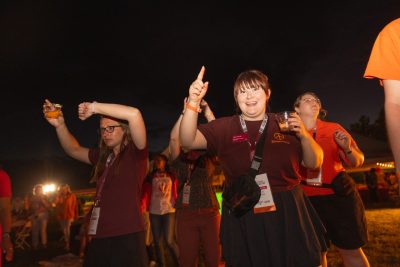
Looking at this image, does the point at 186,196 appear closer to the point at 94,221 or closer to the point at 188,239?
the point at 188,239

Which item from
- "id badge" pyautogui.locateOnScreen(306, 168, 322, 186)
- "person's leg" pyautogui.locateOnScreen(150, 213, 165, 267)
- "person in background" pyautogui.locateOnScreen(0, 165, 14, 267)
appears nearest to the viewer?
"person in background" pyautogui.locateOnScreen(0, 165, 14, 267)

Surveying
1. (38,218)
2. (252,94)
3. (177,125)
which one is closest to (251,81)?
(252,94)

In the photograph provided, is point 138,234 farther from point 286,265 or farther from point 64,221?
point 64,221

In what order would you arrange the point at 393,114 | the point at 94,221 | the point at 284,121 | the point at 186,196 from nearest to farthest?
the point at 393,114 → the point at 284,121 → the point at 94,221 → the point at 186,196

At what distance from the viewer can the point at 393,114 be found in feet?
5.06

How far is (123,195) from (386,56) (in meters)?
2.37

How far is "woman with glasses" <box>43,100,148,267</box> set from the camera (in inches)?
110

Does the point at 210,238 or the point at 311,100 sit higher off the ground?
the point at 311,100

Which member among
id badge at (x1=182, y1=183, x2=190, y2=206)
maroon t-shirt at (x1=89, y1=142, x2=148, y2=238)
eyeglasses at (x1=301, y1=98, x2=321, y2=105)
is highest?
eyeglasses at (x1=301, y1=98, x2=321, y2=105)

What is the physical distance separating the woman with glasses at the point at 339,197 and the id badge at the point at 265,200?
59.5 inches

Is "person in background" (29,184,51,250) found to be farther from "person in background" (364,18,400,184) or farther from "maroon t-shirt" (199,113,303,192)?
"person in background" (364,18,400,184)

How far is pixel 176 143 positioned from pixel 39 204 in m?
10.8

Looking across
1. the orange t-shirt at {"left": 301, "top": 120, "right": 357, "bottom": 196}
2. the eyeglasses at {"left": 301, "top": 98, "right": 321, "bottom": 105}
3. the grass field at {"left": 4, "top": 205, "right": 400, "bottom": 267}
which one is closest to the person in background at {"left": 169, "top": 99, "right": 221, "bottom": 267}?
the orange t-shirt at {"left": 301, "top": 120, "right": 357, "bottom": 196}

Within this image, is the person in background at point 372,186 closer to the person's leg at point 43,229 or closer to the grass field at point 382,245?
the grass field at point 382,245
